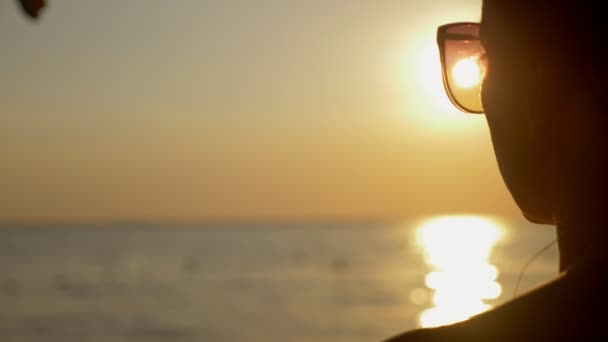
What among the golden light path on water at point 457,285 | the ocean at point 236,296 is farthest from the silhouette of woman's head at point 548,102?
the ocean at point 236,296

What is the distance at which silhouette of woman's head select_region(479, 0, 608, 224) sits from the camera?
130 cm

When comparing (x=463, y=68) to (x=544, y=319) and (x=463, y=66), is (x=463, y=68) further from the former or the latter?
(x=544, y=319)

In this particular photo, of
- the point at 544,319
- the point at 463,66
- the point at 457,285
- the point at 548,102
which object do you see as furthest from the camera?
the point at 457,285

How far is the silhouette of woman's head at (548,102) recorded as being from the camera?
1.30 m

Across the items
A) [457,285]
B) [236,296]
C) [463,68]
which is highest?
[457,285]

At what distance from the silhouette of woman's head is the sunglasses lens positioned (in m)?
0.32

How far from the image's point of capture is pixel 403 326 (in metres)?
33.8

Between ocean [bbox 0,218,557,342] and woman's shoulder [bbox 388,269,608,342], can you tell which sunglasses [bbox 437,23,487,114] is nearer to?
woman's shoulder [bbox 388,269,608,342]

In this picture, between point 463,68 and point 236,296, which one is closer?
point 463,68

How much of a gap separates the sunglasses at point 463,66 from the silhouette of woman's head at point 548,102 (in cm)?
32

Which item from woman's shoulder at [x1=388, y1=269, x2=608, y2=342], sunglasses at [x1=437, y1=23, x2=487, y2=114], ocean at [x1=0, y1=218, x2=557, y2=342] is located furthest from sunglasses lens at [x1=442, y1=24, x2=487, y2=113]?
ocean at [x1=0, y1=218, x2=557, y2=342]

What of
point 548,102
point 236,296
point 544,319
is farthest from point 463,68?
point 236,296

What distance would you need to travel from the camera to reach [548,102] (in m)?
1.37

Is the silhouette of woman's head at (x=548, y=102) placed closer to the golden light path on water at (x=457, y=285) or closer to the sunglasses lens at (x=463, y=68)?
the sunglasses lens at (x=463, y=68)
